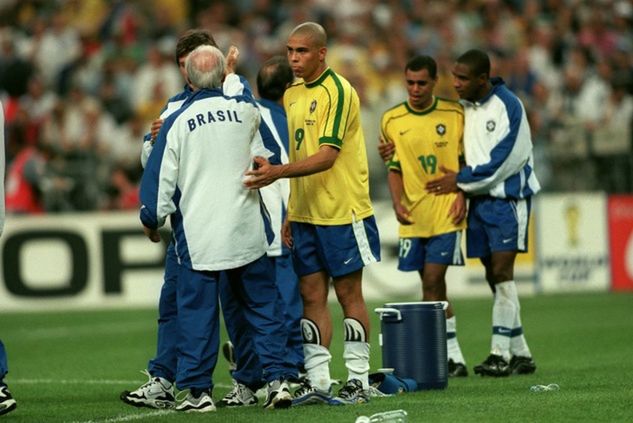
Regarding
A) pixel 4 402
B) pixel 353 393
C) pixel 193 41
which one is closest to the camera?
pixel 4 402

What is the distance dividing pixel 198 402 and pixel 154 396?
59 centimetres

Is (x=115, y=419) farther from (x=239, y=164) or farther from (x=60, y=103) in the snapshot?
(x=60, y=103)

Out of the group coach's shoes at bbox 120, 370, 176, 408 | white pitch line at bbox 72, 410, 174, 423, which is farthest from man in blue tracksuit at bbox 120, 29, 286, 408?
white pitch line at bbox 72, 410, 174, 423

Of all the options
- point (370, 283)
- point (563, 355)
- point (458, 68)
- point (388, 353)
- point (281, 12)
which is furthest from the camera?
point (281, 12)

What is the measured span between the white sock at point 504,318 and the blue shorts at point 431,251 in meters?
0.40

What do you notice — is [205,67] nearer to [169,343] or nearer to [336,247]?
[336,247]

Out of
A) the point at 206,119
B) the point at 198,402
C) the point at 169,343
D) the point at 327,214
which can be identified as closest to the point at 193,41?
the point at 206,119

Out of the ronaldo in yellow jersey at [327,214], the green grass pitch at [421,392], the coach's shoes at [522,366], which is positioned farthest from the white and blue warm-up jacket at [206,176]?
the coach's shoes at [522,366]

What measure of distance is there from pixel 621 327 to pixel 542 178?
17.5 ft

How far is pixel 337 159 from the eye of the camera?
873 cm

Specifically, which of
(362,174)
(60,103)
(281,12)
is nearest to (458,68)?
(362,174)

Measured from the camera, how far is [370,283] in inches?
741

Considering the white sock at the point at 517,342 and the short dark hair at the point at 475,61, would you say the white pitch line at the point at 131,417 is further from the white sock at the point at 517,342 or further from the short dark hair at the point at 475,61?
the short dark hair at the point at 475,61

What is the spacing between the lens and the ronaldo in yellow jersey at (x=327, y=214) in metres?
8.61
